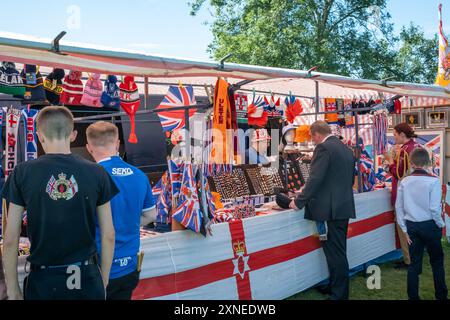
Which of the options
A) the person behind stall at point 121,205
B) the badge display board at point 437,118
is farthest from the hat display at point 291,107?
the badge display board at point 437,118

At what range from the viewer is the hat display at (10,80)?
3.42 m

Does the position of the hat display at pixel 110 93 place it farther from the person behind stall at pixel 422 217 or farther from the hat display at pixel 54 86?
the person behind stall at pixel 422 217

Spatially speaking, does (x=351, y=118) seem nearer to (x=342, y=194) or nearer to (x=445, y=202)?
(x=445, y=202)

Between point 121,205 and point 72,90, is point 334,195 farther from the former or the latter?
point 72,90

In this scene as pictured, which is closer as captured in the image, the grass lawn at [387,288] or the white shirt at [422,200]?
the white shirt at [422,200]

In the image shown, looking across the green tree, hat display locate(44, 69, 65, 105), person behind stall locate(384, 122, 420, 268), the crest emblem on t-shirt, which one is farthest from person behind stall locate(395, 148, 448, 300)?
the green tree

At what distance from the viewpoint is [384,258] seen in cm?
539

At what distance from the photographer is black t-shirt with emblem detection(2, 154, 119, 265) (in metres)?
1.75

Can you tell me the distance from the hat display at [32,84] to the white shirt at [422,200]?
328 centimetres

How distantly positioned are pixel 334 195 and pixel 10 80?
290 centimetres

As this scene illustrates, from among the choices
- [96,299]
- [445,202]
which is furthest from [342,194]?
[445,202]
